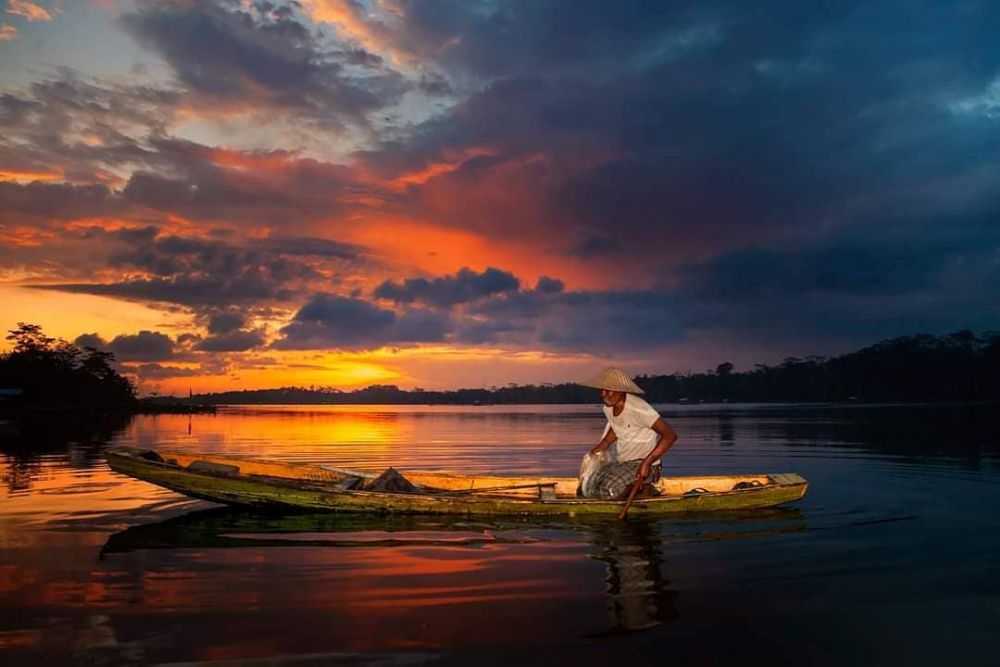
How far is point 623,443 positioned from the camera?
1078 cm

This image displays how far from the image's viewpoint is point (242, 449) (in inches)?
1156

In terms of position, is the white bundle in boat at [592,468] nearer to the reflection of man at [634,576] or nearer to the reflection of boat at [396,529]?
the reflection of boat at [396,529]

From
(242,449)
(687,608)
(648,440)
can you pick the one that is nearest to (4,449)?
(242,449)

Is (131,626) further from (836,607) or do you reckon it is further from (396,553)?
(836,607)

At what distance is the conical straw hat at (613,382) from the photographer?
1005 centimetres

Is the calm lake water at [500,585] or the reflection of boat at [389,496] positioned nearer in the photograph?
the calm lake water at [500,585]

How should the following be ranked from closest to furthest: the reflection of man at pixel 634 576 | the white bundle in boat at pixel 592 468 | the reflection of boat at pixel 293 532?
the reflection of man at pixel 634 576 < the reflection of boat at pixel 293 532 < the white bundle in boat at pixel 592 468

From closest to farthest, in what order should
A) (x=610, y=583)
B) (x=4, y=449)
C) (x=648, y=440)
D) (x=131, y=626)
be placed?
(x=131, y=626) < (x=610, y=583) < (x=648, y=440) < (x=4, y=449)

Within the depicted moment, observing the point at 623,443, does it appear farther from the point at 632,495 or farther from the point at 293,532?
the point at 293,532

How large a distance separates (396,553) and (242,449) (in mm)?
22486

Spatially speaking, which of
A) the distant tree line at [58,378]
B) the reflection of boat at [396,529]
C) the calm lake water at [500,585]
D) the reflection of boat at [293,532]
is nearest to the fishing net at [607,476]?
the reflection of boat at [396,529]

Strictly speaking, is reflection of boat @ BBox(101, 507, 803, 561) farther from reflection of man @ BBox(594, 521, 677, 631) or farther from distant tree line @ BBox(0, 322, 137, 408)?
distant tree line @ BBox(0, 322, 137, 408)

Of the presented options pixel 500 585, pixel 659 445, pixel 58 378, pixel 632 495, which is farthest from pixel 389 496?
pixel 58 378

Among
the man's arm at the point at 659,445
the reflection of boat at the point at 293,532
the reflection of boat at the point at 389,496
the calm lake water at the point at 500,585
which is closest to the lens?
the calm lake water at the point at 500,585
